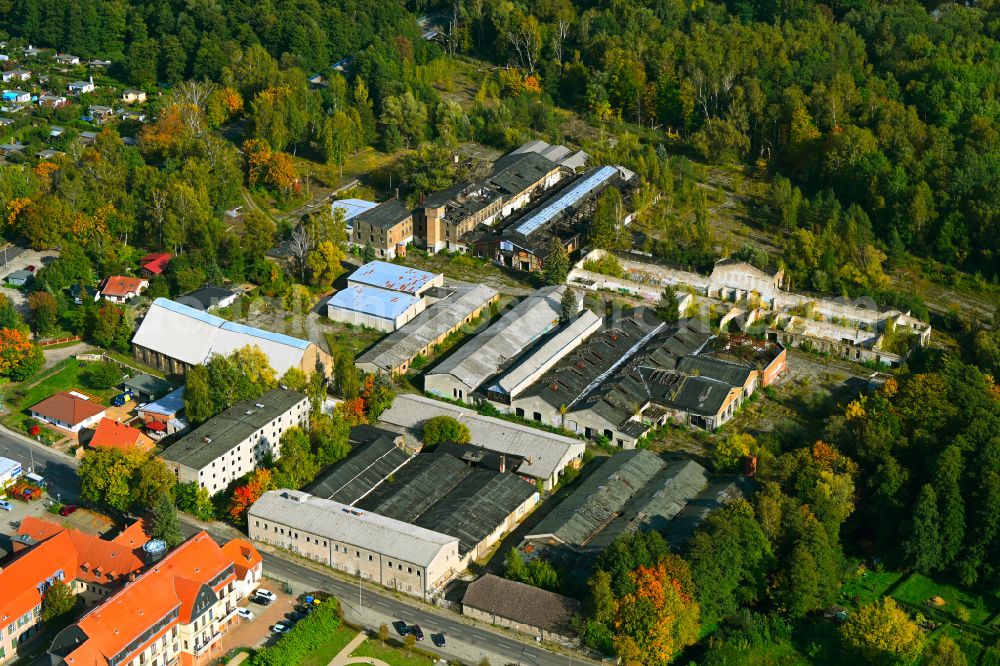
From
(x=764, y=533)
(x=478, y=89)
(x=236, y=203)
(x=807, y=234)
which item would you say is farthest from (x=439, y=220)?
(x=764, y=533)

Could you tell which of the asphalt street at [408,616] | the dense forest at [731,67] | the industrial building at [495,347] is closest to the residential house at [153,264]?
the industrial building at [495,347]

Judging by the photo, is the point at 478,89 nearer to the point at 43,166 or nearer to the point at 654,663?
the point at 43,166

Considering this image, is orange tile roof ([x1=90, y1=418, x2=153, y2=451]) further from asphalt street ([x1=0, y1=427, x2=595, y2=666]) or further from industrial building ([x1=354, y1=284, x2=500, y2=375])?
industrial building ([x1=354, y1=284, x2=500, y2=375])

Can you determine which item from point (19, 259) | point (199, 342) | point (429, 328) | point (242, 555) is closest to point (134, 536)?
point (242, 555)

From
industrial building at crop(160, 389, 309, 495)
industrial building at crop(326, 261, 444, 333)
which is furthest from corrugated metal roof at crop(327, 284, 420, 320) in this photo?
industrial building at crop(160, 389, 309, 495)

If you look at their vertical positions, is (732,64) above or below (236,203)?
above

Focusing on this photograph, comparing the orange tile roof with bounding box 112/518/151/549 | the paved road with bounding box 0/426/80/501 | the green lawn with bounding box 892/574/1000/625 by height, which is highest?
the orange tile roof with bounding box 112/518/151/549

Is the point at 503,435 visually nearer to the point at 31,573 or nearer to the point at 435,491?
the point at 435,491
